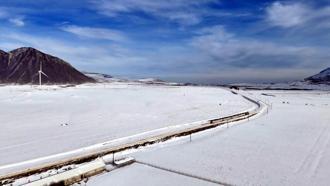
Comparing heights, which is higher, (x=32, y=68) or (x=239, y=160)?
(x=32, y=68)

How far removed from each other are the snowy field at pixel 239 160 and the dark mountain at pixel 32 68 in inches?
4944

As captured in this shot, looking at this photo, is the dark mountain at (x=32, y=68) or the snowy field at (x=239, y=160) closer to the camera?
the snowy field at (x=239, y=160)

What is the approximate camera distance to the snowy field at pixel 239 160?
10125mm

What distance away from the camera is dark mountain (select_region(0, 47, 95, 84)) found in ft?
447

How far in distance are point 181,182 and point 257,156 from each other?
447 cm

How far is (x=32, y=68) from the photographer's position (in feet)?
476

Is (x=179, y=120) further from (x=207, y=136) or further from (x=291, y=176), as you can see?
(x=291, y=176)

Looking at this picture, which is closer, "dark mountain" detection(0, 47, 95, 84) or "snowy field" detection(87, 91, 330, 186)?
"snowy field" detection(87, 91, 330, 186)

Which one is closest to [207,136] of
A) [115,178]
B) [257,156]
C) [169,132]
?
[169,132]

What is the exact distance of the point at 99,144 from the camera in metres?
14.3

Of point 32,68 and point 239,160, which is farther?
point 32,68

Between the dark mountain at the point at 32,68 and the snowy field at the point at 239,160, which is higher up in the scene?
the dark mountain at the point at 32,68

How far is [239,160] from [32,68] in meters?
148

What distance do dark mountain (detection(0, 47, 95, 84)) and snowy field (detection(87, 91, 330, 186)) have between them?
412ft
